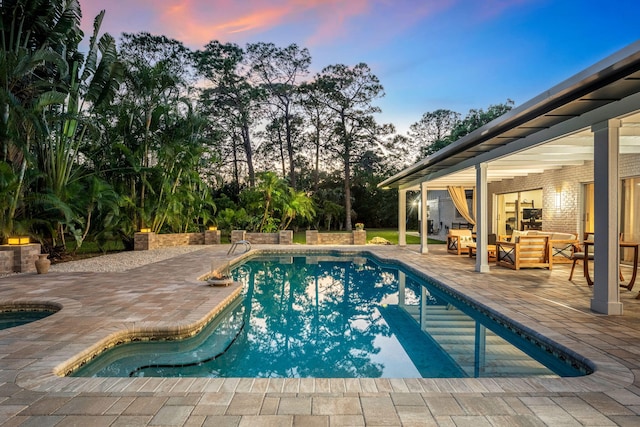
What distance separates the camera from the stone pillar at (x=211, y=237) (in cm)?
1920

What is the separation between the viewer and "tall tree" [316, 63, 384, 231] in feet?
85.6

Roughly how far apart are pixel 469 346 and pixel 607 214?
2653mm

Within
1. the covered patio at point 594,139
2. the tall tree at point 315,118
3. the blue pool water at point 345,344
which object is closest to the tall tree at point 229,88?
the tall tree at point 315,118

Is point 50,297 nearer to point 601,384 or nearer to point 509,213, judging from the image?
point 601,384

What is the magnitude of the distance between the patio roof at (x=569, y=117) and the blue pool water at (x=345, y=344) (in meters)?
3.02

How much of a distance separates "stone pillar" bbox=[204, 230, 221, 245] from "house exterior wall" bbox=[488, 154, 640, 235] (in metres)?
13.6

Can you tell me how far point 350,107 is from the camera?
26453 millimetres

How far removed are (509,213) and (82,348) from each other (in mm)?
16288

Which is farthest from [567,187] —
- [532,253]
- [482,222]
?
[482,222]

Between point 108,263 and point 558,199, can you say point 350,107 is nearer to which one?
point 558,199

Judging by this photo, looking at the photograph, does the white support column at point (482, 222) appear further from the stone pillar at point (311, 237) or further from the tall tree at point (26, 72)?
the tall tree at point (26, 72)

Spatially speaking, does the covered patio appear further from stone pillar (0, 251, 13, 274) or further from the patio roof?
stone pillar (0, 251, 13, 274)

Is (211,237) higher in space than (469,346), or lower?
higher

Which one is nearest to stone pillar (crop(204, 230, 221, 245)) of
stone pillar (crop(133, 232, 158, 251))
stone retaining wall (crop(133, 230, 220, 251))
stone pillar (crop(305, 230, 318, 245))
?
stone retaining wall (crop(133, 230, 220, 251))
